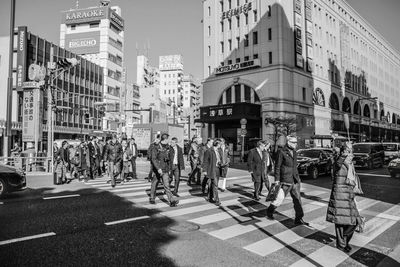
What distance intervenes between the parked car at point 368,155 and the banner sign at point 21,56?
4259cm

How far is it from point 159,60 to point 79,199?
13358 centimetres

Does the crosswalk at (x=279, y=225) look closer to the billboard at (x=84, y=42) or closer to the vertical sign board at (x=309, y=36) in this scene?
the vertical sign board at (x=309, y=36)

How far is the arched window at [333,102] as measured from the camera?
4586cm

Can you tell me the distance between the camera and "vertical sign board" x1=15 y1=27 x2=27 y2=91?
41.5m

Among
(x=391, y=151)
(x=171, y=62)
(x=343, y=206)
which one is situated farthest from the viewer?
(x=171, y=62)

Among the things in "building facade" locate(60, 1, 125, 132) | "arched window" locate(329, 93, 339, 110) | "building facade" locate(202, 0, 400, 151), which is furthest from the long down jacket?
"building facade" locate(60, 1, 125, 132)

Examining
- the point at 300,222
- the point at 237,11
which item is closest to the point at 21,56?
the point at 237,11

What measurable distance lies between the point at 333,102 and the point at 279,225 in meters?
45.4

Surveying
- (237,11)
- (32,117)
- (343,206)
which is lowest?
(343,206)

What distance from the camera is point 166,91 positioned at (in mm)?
132625

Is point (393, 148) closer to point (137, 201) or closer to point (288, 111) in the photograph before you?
point (288, 111)

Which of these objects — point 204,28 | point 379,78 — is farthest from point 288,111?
point 379,78

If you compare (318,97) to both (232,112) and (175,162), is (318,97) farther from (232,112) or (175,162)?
(175,162)

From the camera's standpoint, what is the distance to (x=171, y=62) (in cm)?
13350
